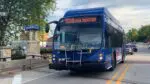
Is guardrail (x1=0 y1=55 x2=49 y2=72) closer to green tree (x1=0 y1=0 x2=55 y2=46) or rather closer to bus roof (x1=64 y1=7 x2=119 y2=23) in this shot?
green tree (x1=0 y1=0 x2=55 y2=46)

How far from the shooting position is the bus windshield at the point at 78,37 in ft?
51.5

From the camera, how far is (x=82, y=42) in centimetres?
1577

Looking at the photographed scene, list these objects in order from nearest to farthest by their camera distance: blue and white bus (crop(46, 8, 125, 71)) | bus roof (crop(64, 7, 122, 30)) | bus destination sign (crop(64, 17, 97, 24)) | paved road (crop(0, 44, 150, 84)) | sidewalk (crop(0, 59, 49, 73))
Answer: paved road (crop(0, 44, 150, 84)), blue and white bus (crop(46, 8, 125, 71)), bus destination sign (crop(64, 17, 97, 24)), bus roof (crop(64, 7, 122, 30)), sidewalk (crop(0, 59, 49, 73))

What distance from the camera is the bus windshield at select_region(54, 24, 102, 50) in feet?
51.5

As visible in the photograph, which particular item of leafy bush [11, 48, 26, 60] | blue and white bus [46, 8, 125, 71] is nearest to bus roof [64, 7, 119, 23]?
blue and white bus [46, 8, 125, 71]

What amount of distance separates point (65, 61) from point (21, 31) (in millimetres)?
11202

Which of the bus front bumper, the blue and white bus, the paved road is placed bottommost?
the paved road

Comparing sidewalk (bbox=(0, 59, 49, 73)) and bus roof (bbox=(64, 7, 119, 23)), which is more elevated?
bus roof (bbox=(64, 7, 119, 23))

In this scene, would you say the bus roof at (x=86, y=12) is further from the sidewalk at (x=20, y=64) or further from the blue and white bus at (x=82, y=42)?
the sidewalk at (x=20, y=64)

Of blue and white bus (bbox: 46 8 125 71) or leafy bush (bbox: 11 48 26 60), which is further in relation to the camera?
leafy bush (bbox: 11 48 26 60)

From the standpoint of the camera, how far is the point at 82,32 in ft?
52.5

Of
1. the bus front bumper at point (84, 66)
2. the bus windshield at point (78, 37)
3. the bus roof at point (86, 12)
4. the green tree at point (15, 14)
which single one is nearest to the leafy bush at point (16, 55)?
the green tree at point (15, 14)

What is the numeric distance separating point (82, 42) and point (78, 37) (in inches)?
14.5

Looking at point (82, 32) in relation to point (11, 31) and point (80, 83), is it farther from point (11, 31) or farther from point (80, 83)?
point (11, 31)
